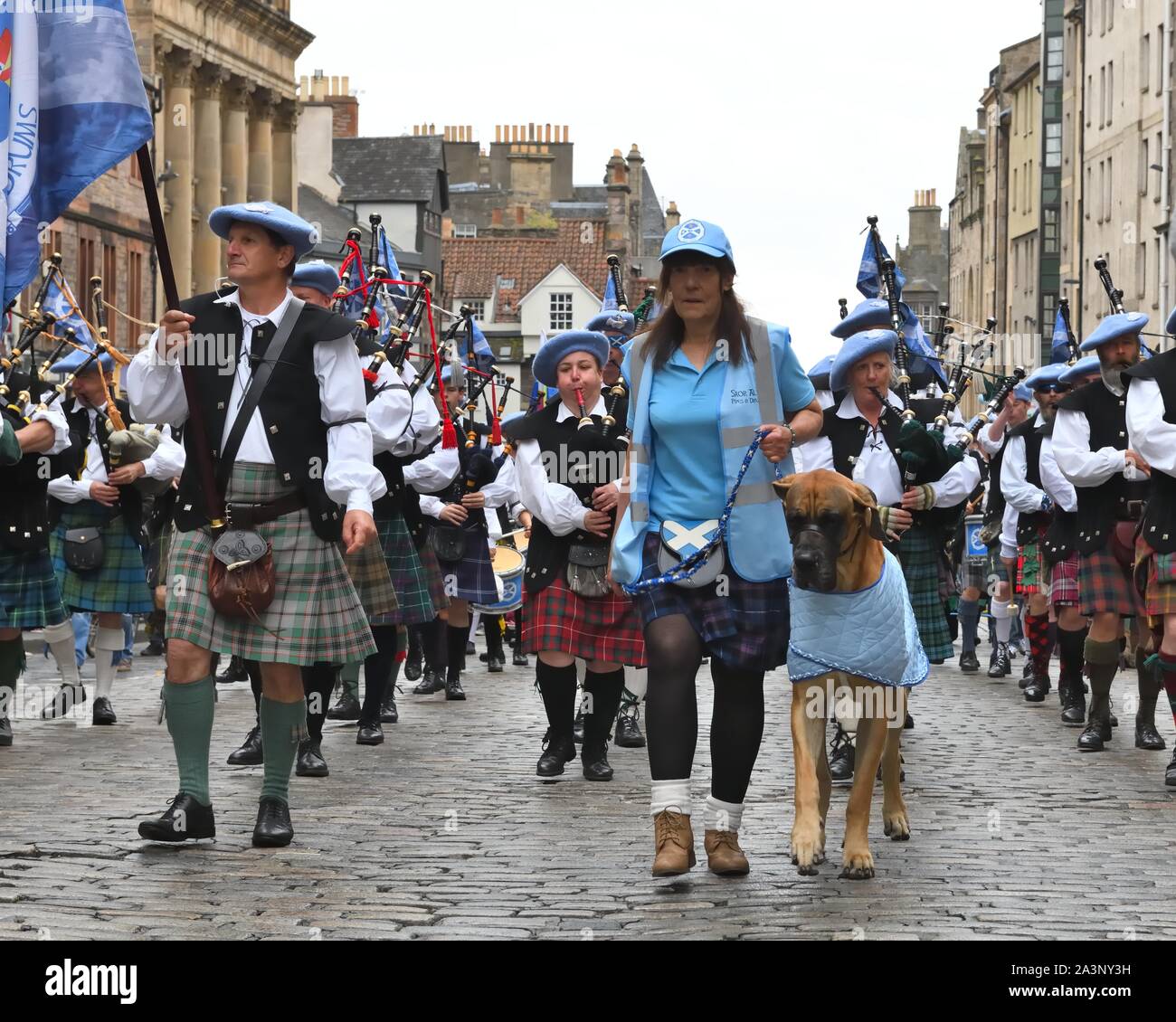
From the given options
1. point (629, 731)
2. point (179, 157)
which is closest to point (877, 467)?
point (629, 731)

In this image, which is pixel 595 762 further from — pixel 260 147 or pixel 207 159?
pixel 260 147

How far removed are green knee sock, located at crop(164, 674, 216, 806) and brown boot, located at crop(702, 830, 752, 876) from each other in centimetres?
174

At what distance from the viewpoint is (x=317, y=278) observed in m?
11.4

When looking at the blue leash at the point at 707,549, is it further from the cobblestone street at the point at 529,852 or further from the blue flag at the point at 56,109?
the blue flag at the point at 56,109

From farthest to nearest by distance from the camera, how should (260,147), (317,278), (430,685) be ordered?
1. (260,147)
2. (430,685)
3. (317,278)

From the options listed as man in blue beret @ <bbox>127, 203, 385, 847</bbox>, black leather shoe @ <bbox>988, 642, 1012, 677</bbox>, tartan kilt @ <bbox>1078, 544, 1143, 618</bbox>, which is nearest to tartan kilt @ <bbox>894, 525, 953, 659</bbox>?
tartan kilt @ <bbox>1078, 544, 1143, 618</bbox>

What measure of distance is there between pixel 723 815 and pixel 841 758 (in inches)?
112

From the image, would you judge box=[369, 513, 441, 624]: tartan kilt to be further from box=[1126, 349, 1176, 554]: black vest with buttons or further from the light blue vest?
the light blue vest

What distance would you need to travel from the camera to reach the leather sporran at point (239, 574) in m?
7.87

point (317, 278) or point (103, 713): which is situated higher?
point (317, 278)

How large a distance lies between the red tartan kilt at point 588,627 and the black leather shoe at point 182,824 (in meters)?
2.88

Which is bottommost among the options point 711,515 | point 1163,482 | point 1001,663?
point 1001,663

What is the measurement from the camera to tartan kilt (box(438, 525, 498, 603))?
16688 millimetres
